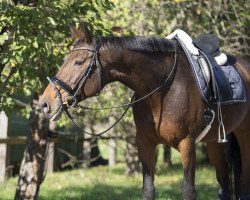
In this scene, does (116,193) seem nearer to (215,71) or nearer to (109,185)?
(109,185)

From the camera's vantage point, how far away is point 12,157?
42.7ft

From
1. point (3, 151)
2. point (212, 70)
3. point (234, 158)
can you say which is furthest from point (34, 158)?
point (3, 151)

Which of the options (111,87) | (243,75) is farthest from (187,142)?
(111,87)

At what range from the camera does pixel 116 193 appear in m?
9.68

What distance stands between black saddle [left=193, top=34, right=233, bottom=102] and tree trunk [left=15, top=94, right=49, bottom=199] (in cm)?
295

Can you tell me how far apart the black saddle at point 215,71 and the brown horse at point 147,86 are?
14cm

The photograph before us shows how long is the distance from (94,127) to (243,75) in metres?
7.31

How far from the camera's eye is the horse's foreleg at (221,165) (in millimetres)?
6328

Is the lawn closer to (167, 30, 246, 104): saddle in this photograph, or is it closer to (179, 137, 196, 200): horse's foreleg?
(167, 30, 246, 104): saddle

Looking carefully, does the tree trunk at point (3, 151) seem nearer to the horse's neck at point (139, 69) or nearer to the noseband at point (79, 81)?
the horse's neck at point (139, 69)

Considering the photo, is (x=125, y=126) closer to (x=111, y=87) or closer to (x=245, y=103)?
(x=111, y=87)

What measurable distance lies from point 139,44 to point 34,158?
3645mm

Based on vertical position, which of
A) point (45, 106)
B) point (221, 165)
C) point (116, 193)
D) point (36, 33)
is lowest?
point (116, 193)

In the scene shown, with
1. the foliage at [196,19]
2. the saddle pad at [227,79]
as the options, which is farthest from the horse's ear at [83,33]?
the foliage at [196,19]
